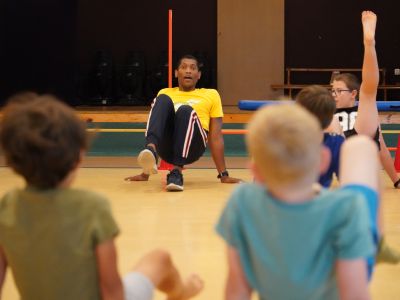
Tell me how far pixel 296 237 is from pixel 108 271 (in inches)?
11.1

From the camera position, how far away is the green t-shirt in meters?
0.98

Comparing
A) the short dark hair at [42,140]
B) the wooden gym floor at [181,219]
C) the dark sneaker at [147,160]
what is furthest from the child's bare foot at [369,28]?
the dark sneaker at [147,160]

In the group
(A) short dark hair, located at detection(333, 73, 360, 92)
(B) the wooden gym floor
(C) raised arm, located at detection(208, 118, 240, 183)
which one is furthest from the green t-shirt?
(C) raised arm, located at detection(208, 118, 240, 183)

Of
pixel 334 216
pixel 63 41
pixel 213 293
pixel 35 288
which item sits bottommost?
pixel 213 293

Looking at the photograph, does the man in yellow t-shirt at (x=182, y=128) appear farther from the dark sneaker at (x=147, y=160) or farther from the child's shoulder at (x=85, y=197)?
the child's shoulder at (x=85, y=197)

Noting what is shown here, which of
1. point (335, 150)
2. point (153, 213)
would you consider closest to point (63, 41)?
point (153, 213)

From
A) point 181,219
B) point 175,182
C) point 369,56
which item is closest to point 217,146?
point 175,182

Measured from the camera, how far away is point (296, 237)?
0.93 m

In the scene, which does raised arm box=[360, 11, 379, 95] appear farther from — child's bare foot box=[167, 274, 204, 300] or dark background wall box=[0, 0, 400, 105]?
dark background wall box=[0, 0, 400, 105]

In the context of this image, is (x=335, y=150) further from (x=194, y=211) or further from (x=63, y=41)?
(x=63, y=41)

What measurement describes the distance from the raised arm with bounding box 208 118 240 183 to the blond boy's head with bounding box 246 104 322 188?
101 inches

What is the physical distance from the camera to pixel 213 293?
1.62m

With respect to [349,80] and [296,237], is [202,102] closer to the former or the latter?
[349,80]

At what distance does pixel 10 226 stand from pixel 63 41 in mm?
6677
